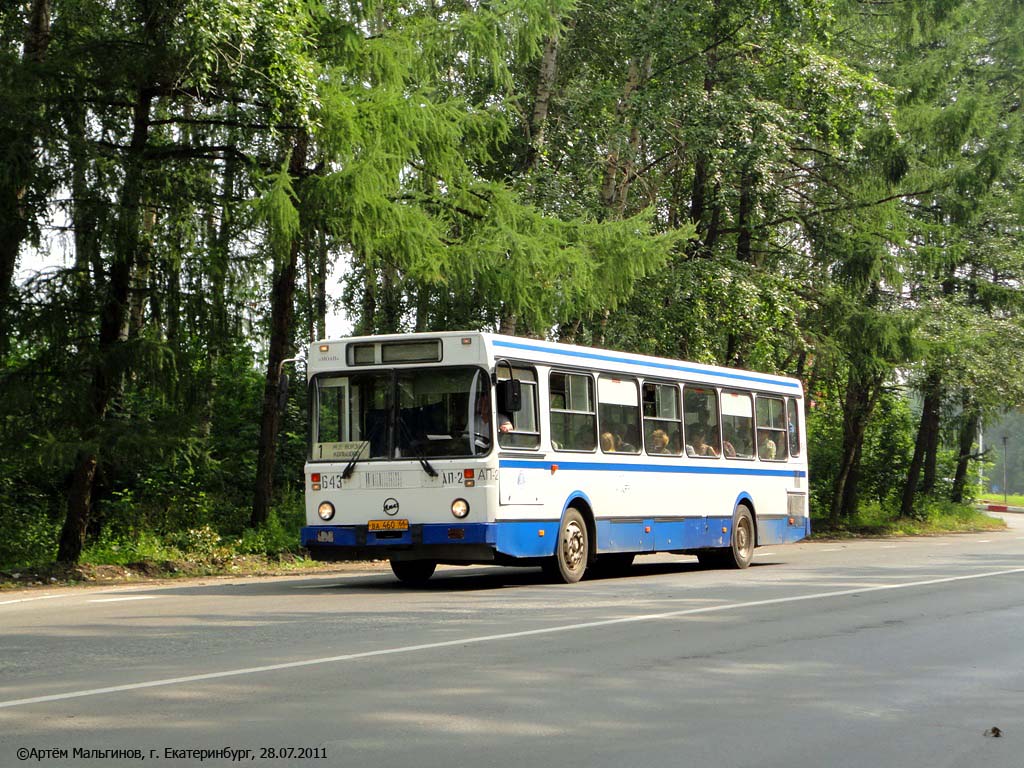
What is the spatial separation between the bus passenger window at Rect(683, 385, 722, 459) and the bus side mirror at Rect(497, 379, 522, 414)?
509cm

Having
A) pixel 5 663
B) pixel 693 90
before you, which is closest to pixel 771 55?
pixel 693 90

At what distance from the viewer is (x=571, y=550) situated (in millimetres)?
17469

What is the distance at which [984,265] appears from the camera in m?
39.1

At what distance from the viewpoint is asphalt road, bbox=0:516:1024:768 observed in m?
6.78

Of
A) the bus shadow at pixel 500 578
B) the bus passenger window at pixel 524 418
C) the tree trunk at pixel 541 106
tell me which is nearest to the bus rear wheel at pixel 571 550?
the bus shadow at pixel 500 578

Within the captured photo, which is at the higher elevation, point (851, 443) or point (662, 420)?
point (851, 443)

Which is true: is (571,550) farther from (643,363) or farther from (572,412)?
(643,363)

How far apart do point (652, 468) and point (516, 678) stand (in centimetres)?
1059

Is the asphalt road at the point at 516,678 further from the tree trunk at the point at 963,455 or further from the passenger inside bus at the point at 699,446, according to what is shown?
the tree trunk at the point at 963,455

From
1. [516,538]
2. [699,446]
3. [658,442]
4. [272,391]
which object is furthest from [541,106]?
[516,538]

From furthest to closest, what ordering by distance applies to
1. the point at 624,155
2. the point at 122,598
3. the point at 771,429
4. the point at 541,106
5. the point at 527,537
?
the point at 624,155 < the point at 541,106 < the point at 771,429 < the point at 527,537 < the point at 122,598

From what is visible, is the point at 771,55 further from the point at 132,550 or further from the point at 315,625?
the point at 315,625

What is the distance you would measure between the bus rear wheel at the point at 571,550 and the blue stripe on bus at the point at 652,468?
64cm

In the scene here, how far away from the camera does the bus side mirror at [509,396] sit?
1574cm
